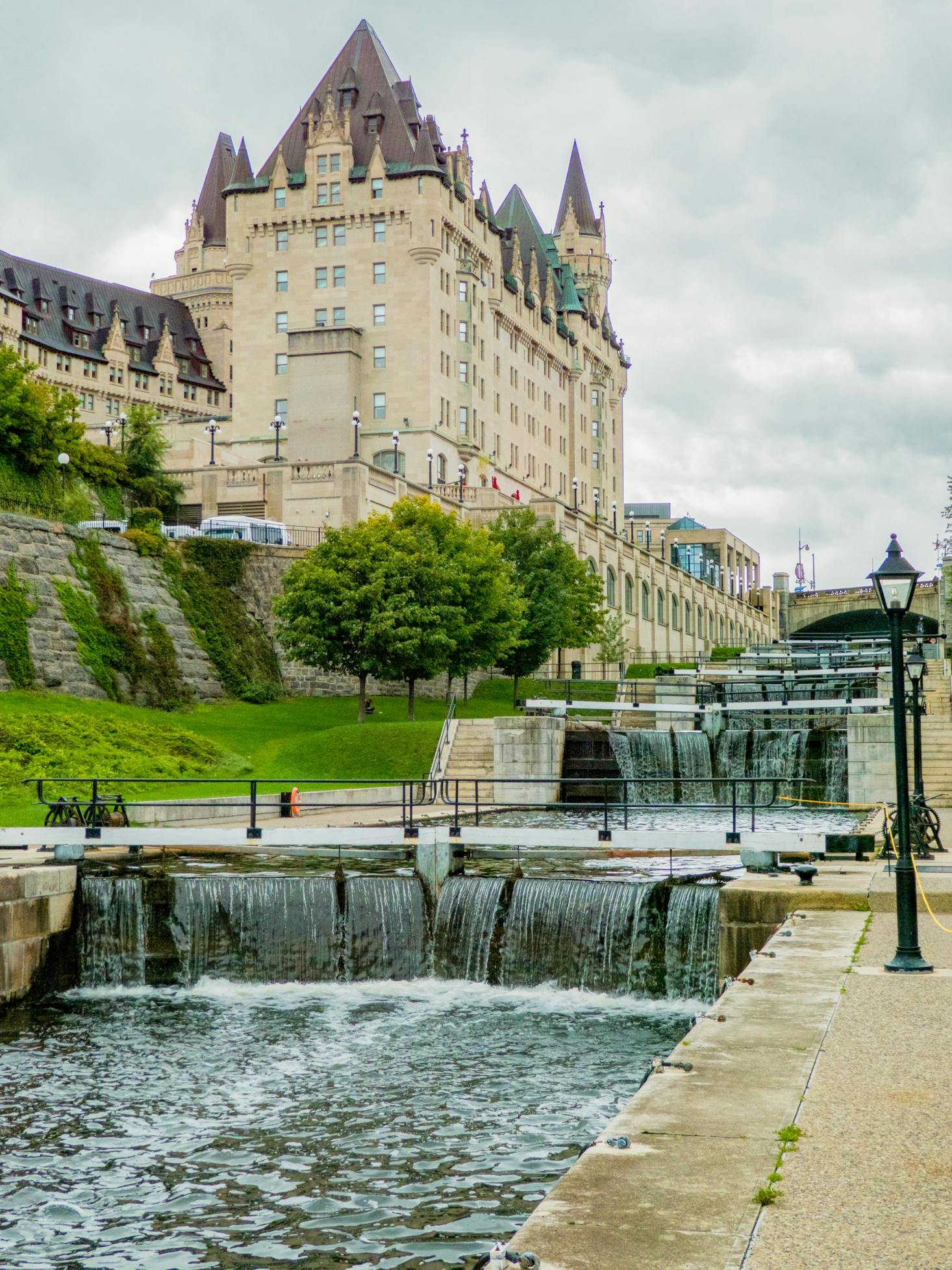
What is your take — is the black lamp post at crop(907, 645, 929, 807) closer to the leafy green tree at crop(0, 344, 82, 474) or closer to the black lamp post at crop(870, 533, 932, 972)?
the black lamp post at crop(870, 533, 932, 972)

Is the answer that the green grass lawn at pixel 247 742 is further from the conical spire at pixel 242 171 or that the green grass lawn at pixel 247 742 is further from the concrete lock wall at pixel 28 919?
the conical spire at pixel 242 171

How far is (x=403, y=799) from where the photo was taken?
30.7 m

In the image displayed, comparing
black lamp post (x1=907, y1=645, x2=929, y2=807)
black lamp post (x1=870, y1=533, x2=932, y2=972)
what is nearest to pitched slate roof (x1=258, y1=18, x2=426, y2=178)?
black lamp post (x1=907, y1=645, x2=929, y2=807)

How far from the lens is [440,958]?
2075 cm

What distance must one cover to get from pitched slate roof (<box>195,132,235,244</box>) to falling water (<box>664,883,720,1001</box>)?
142353 mm

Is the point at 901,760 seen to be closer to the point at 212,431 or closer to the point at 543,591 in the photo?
the point at 543,591

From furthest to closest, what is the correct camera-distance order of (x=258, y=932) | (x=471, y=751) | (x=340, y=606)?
(x=340, y=606) < (x=471, y=751) < (x=258, y=932)

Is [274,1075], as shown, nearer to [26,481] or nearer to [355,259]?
[26,481]

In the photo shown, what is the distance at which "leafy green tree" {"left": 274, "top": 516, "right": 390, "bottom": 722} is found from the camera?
174 ft

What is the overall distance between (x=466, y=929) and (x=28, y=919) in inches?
249

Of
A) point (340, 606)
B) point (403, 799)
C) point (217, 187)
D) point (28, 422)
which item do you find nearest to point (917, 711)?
point (403, 799)

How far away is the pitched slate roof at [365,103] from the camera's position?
99438mm

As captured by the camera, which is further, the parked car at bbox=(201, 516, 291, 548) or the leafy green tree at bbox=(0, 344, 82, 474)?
the parked car at bbox=(201, 516, 291, 548)

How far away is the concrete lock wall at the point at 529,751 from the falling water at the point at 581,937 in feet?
68.8
